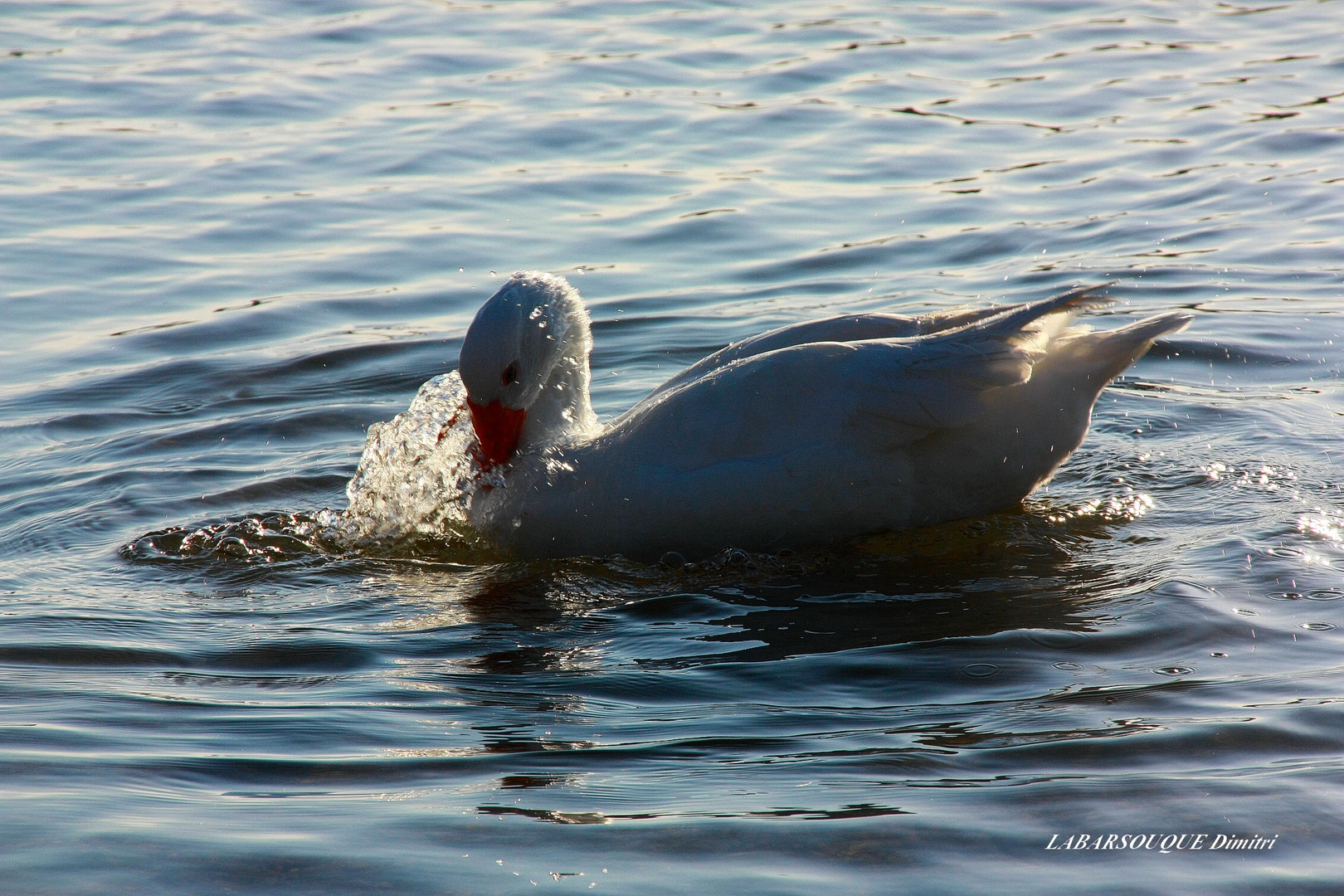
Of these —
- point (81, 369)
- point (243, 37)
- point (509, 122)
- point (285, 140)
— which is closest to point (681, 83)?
point (509, 122)

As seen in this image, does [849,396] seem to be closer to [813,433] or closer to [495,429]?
[813,433]

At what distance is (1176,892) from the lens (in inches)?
125

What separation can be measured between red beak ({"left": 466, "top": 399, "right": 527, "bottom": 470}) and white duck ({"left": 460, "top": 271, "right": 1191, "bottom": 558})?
0.5 inches

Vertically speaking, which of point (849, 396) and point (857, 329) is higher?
point (857, 329)

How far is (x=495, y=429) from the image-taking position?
599cm

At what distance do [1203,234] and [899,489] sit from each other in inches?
198

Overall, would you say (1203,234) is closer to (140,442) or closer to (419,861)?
(140,442)

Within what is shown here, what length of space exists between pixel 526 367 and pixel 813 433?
4.33 ft

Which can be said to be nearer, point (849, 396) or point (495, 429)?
point (849, 396)

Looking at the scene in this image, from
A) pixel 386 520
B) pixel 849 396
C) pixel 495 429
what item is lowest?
pixel 386 520

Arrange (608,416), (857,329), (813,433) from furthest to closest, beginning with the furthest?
(608,416) → (857,329) → (813,433)

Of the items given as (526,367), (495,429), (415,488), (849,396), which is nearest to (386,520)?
(415,488)

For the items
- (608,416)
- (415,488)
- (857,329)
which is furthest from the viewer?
(608,416)

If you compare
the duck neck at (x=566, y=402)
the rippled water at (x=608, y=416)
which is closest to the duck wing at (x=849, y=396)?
the rippled water at (x=608, y=416)
